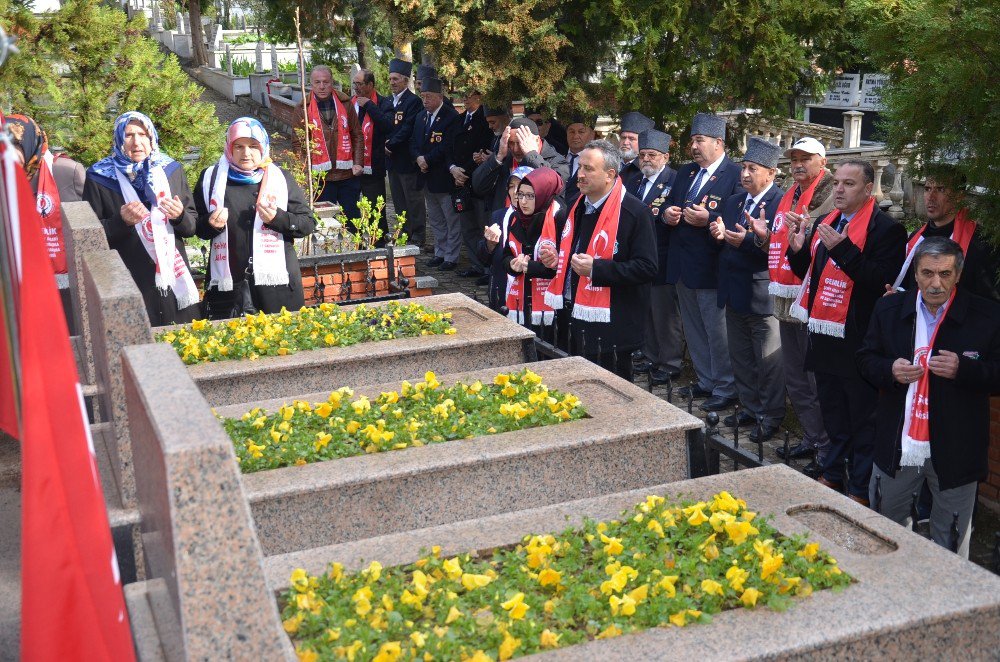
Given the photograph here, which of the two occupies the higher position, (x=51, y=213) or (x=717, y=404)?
(x=51, y=213)

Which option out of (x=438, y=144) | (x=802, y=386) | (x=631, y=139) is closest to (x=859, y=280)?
(x=802, y=386)

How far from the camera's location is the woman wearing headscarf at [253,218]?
7.15 metres

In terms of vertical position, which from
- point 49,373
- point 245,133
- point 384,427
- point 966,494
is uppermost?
point 245,133

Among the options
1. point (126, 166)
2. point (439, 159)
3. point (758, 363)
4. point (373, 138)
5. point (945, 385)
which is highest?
→ point (373, 138)

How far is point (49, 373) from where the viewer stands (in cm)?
283

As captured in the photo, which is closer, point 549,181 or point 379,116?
point 549,181

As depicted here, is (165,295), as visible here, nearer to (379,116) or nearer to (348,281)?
(348,281)

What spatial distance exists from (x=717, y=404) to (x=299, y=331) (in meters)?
3.02

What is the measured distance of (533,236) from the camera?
7.31 metres

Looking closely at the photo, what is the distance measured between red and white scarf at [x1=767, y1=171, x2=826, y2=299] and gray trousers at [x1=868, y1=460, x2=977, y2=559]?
5.72 ft

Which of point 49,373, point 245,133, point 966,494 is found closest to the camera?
point 49,373

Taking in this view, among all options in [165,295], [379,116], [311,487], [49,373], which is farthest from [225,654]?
[379,116]

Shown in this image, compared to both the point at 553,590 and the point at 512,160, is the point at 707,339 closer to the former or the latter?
the point at 512,160

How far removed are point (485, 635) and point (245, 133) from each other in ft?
15.3
